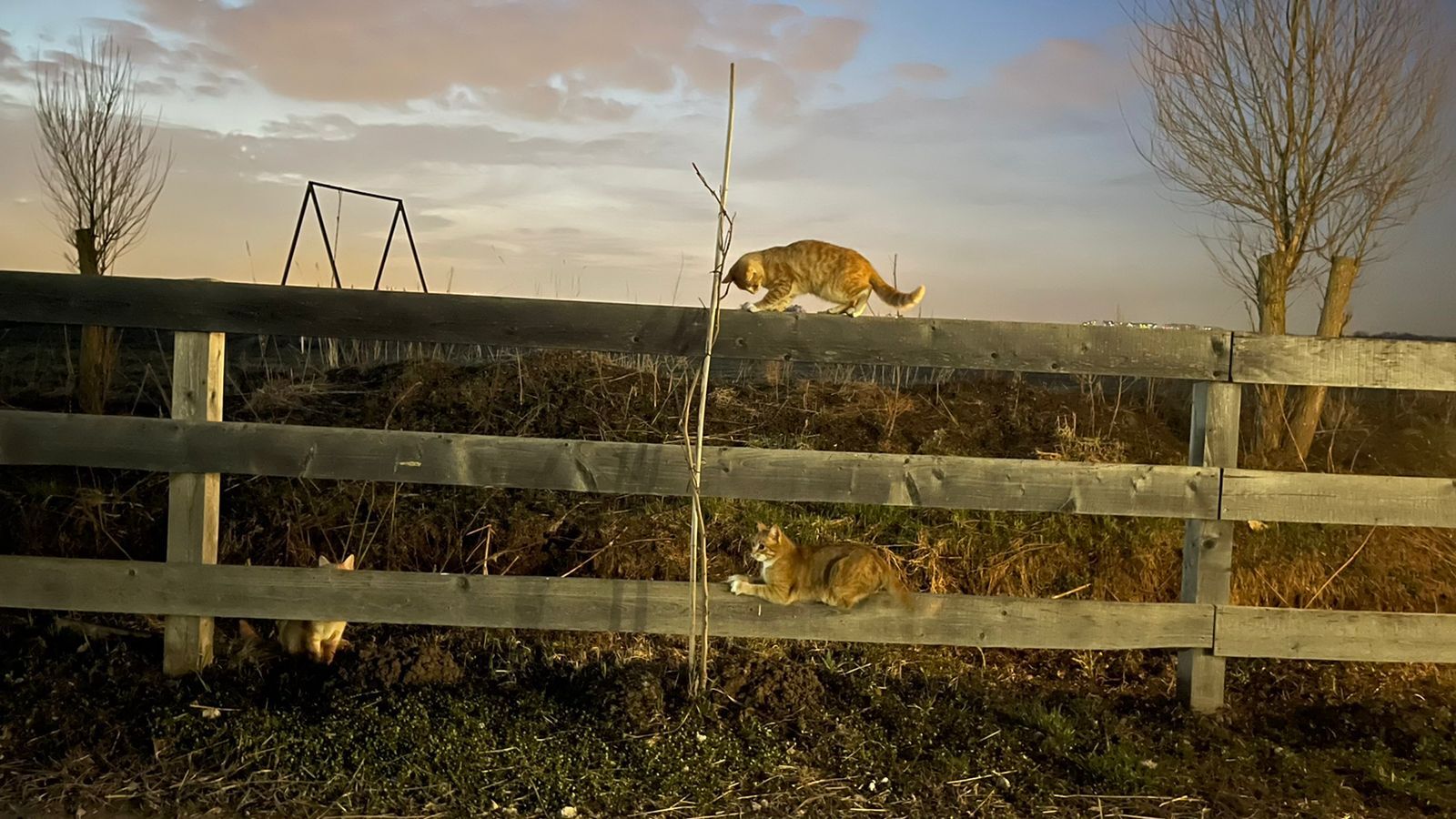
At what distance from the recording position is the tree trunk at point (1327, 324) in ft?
25.4

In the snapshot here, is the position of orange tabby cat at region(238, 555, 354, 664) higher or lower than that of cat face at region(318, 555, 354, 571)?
lower

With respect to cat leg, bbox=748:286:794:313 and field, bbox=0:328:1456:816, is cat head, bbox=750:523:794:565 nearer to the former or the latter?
field, bbox=0:328:1456:816

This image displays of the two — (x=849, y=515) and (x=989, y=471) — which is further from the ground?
(x=989, y=471)

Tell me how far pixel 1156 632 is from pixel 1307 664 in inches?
50.6

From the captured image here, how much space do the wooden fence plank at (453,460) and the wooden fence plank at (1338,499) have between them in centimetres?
130

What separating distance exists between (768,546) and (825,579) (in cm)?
33

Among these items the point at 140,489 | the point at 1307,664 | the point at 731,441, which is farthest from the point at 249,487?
the point at 1307,664

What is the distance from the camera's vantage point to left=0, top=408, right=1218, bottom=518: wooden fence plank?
4.37 m

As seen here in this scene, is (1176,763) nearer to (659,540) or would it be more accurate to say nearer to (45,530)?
(659,540)

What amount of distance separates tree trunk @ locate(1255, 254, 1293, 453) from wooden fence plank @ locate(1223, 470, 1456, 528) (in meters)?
3.34

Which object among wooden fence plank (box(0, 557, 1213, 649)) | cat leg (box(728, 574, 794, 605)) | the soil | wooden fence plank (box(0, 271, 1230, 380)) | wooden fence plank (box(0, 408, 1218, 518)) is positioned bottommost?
the soil

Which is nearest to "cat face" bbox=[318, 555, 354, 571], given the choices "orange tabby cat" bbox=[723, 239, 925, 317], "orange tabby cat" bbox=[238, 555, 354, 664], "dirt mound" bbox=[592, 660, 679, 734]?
"orange tabby cat" bbox=[238, 555, 354, 664]

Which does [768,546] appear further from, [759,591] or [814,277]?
[814,277]

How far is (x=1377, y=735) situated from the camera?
4441 millimetres
